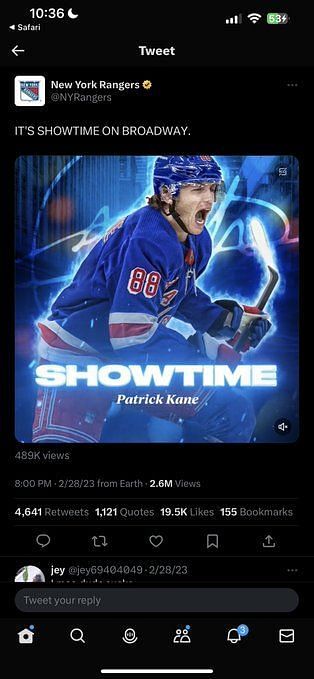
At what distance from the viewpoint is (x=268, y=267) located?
3346 mm

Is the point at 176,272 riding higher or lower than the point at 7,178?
lower

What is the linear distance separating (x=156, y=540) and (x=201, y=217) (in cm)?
91

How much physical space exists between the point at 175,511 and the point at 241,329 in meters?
0.54
